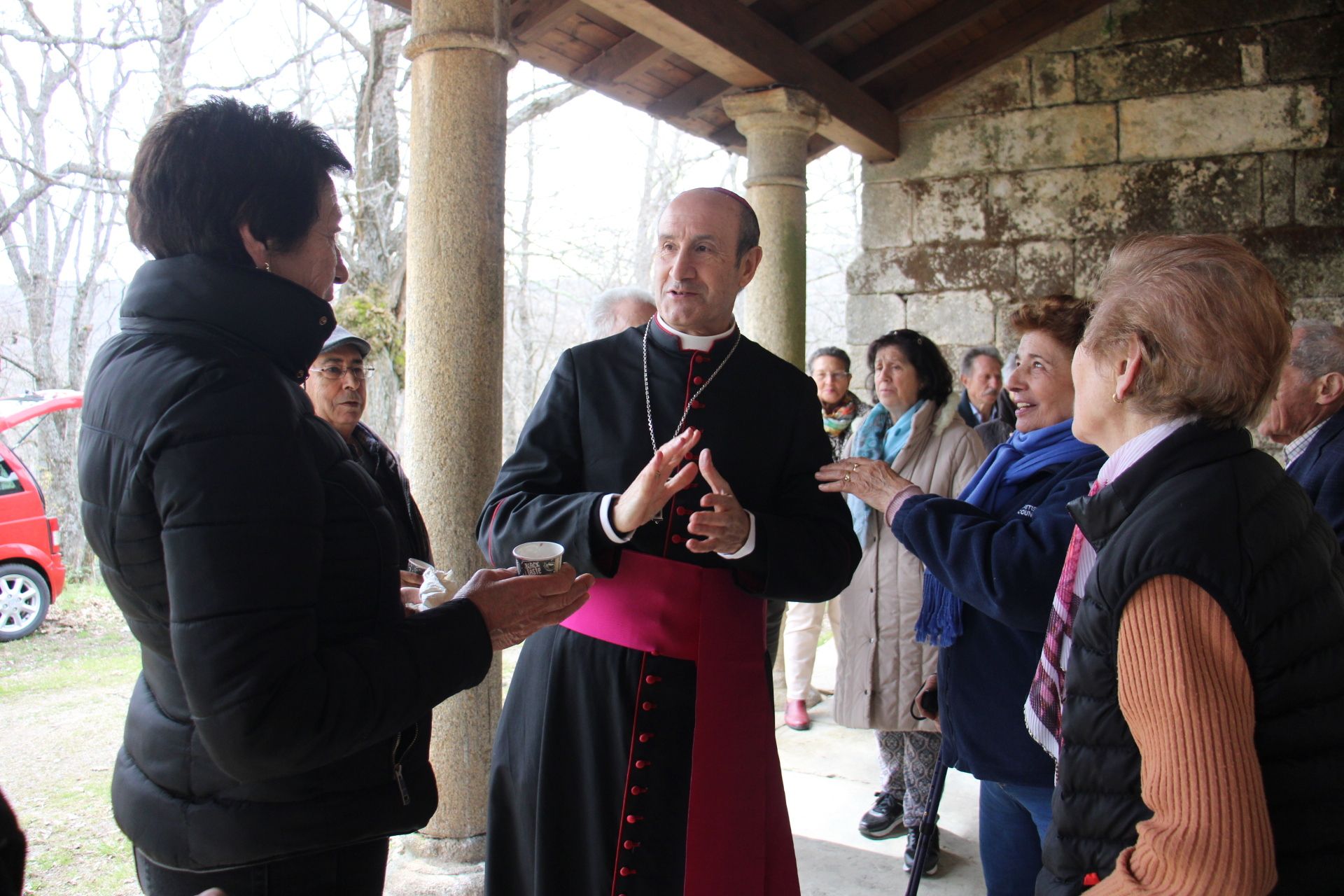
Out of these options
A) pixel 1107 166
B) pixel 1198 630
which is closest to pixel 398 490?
pixel 1198 630

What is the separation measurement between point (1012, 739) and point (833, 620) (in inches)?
105

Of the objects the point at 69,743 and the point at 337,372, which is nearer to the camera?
the point at 337,372

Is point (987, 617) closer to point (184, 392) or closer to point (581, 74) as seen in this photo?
point (184, 392)

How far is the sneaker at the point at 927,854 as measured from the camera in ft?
11.1

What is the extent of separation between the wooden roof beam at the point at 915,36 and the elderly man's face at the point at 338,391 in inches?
149

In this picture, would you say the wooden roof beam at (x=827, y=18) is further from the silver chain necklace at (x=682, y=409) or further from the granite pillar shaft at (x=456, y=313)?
the silver chain necklace at (x=682, y=409)

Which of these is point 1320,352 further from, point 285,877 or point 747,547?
point 285,877

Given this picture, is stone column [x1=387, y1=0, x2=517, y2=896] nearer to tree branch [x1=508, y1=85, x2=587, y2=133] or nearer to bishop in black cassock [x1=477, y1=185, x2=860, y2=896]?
bishop in black cassock [x1=477, y1=185, x2=860, y2=896]

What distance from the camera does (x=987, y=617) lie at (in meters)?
2.29

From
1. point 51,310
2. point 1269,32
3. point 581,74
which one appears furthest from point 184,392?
point 51,310

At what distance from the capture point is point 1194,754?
1.15 m

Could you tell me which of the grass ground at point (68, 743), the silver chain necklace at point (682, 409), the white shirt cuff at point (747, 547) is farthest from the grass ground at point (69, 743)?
the white shirt cuff at point (747, 547)

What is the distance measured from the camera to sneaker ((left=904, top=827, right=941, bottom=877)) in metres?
3.39

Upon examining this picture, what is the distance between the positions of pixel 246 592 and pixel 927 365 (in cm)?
315
